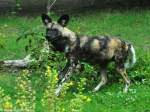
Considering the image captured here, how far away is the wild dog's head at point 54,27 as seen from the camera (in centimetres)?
956

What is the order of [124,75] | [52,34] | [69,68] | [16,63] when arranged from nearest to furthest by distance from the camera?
[52,34] < [69,68] < [124,75] < [16,63]

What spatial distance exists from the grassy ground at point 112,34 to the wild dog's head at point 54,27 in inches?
35.8

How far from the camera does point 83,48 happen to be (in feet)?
32.0

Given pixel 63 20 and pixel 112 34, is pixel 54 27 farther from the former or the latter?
pixel 112 34

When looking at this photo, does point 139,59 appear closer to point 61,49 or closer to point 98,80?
point 98,80

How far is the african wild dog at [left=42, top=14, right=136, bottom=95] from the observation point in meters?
9.66

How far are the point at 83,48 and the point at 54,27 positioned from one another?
560 millimetres

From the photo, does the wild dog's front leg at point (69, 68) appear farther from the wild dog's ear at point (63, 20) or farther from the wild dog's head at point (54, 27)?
the wild dog's ear at point (63, 20)

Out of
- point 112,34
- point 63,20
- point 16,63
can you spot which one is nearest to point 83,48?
point 63,20

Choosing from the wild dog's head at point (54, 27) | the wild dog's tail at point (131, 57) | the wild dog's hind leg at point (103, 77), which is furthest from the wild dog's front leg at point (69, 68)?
the wild dog's tail at point (131, 57)

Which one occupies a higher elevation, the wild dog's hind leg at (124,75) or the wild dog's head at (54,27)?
the wild dog's head at (54,27)

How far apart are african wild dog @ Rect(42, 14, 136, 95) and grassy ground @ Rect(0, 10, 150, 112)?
15.4 inches

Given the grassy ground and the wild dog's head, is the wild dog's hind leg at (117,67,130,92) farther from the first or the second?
the wild dog's head

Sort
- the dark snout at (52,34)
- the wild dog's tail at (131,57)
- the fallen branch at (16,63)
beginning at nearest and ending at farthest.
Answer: the dark snout at (52,34), the wild dog's tail at (131,57), the fallen branch at (16,63)
